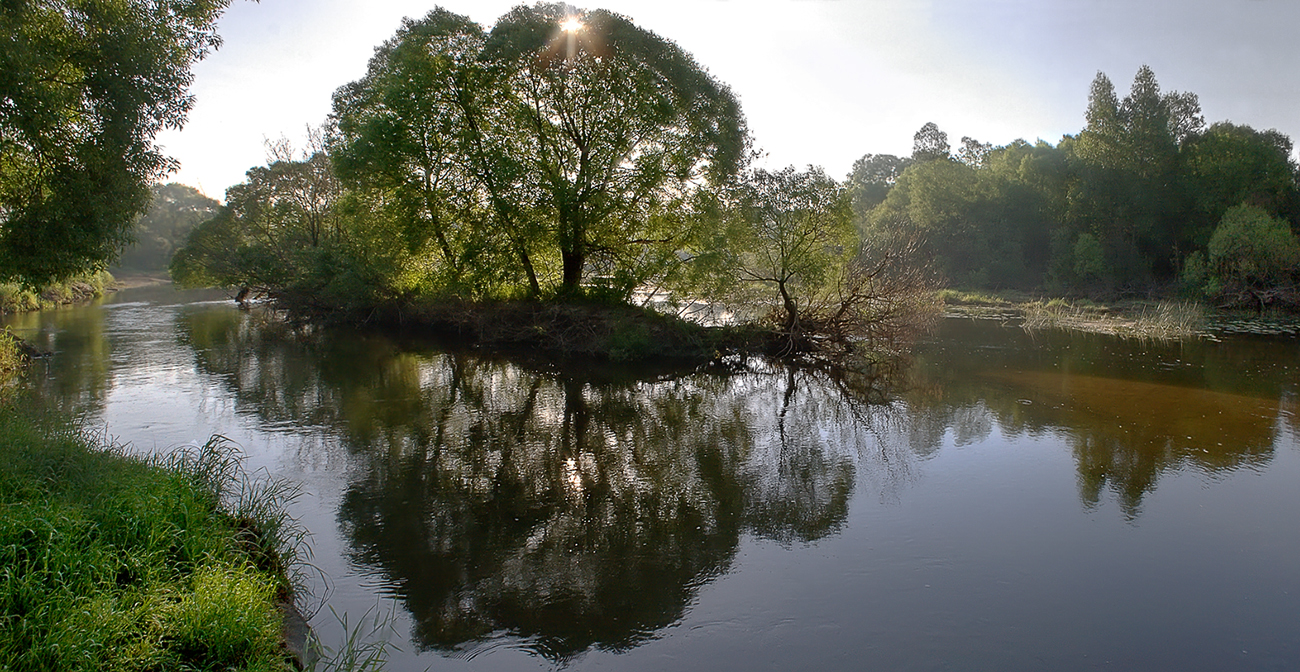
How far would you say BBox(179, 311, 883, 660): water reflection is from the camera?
6.54m

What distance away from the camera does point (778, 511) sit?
894 centimetres

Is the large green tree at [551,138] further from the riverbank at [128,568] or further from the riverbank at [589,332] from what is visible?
the riverbank at [128,568]

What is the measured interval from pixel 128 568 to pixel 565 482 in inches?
216

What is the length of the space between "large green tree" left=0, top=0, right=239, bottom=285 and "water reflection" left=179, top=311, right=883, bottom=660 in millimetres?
4537

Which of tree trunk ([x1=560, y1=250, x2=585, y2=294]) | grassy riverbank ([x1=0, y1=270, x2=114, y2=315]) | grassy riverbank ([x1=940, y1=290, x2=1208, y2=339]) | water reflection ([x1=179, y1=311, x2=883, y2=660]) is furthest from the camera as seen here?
grassy riverbank ([x1=0, y1=270, x2=114, y2=315])

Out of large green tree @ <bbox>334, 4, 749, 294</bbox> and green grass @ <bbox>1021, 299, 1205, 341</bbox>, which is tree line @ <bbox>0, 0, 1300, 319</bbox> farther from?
green grass @ <bbox>1021, 299, 1205, 341</bbox>

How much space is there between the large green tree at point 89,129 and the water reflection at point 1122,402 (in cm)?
1422

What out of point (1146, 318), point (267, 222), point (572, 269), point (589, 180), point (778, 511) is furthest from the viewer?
point (267, 222)

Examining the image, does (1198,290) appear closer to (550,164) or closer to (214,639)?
(550,164)

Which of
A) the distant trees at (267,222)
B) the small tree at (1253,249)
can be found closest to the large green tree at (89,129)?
the distant trees at (267,222)

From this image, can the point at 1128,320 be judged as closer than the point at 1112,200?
Yes

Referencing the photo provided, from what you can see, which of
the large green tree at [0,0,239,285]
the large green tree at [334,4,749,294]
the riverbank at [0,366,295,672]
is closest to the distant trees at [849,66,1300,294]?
the large green tree at [334,4,749,294]

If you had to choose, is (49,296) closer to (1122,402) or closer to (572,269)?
(572,269)

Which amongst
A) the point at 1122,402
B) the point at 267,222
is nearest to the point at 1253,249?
the point at 1122,402
